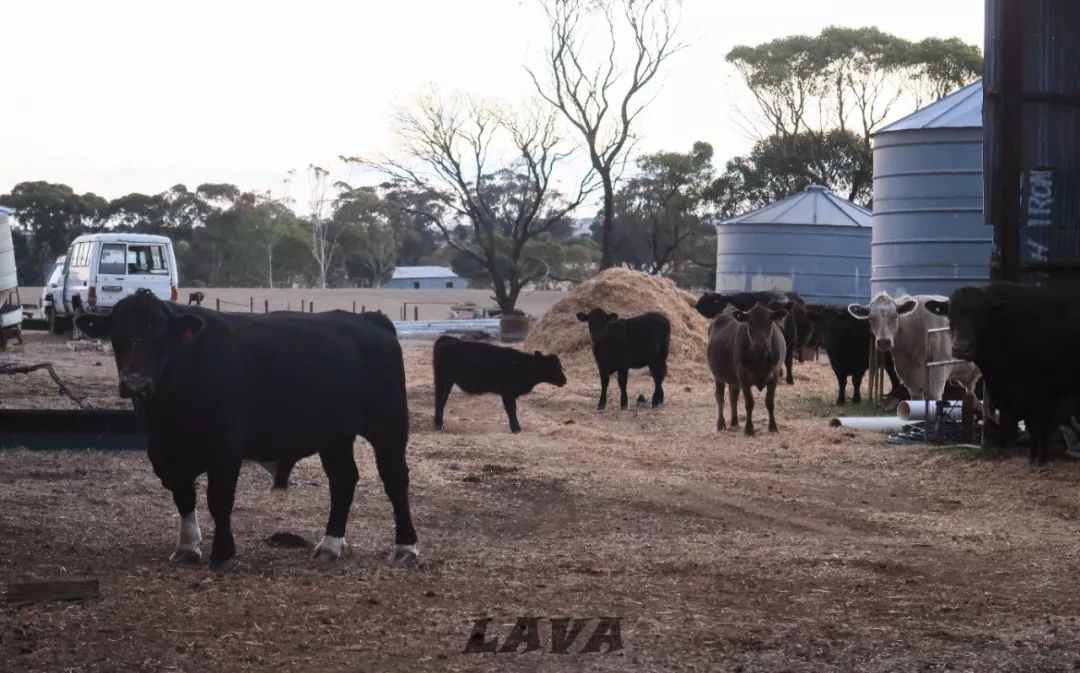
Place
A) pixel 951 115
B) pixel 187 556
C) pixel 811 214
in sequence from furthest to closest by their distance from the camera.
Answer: pixel 811 214, pixel 951 115, pixel 187 556

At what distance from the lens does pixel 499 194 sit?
70.0 metres

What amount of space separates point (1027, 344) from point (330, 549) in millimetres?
7621

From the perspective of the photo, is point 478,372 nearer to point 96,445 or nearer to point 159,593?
point 96,445

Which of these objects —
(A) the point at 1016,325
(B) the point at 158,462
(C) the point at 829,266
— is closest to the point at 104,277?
(C) the point at 829,266

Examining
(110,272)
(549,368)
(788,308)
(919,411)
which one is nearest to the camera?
(919,411)

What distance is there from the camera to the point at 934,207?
922 inches

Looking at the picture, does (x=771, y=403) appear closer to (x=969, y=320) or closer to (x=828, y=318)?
(x=969, y=320)

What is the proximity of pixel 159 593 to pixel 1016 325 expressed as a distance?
8.94 meters

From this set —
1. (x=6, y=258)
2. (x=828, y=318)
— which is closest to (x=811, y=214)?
(x=828, y=318)

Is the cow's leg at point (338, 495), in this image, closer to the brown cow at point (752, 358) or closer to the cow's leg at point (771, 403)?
the brown cow at point (752, 358)

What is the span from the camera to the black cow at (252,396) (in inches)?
321

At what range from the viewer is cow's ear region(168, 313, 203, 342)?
320 inches

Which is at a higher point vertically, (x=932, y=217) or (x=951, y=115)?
(x=951, y=115)

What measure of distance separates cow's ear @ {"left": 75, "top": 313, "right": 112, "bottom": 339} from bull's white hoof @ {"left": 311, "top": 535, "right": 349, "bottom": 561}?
169 centimetres
